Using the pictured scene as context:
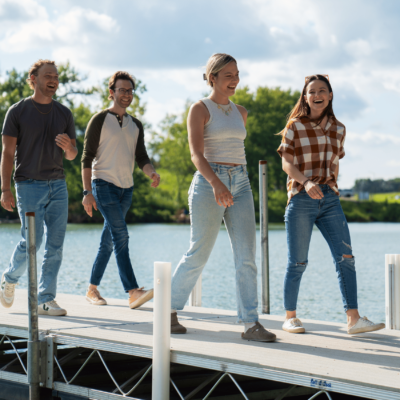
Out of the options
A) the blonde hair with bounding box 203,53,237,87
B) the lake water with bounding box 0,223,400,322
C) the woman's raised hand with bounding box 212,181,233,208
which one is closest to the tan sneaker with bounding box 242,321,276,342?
the woman's raised hand with bounding box 212,181,233,208

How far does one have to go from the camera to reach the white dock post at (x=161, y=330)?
3580mm

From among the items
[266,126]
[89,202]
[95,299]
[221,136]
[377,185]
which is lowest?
[95,299]

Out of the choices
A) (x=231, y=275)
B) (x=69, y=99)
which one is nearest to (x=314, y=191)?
(x=231, y=275)

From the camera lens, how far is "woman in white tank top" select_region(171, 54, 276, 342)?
4.09 m

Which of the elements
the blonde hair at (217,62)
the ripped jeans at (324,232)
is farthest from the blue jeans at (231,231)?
the blonde hair at (217,62)

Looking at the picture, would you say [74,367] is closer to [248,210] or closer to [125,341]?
[125,341]

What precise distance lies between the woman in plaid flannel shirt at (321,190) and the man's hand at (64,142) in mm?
1670

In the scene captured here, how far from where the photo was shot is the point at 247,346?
387cm

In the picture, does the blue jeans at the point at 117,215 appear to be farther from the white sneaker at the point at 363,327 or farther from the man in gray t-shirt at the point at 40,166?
the white sneaker at the point at 363,327

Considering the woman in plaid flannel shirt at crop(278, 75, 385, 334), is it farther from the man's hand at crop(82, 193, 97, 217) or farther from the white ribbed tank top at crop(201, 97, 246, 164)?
the man's hand at crop(82, 193, 97, 217)

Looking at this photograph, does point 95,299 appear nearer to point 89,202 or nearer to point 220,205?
point 89,202

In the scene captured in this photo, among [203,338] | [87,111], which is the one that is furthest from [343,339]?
[87,111]

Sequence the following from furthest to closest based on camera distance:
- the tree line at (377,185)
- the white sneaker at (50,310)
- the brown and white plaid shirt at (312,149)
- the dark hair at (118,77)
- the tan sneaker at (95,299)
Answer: the tree line at (377,185) < the tan sneaker at (95,299) < the dark hair at (118,77) < the white sneaker at (50,310) < the brown and white plaid shirt at (312,149)

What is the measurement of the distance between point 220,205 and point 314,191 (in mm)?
641
